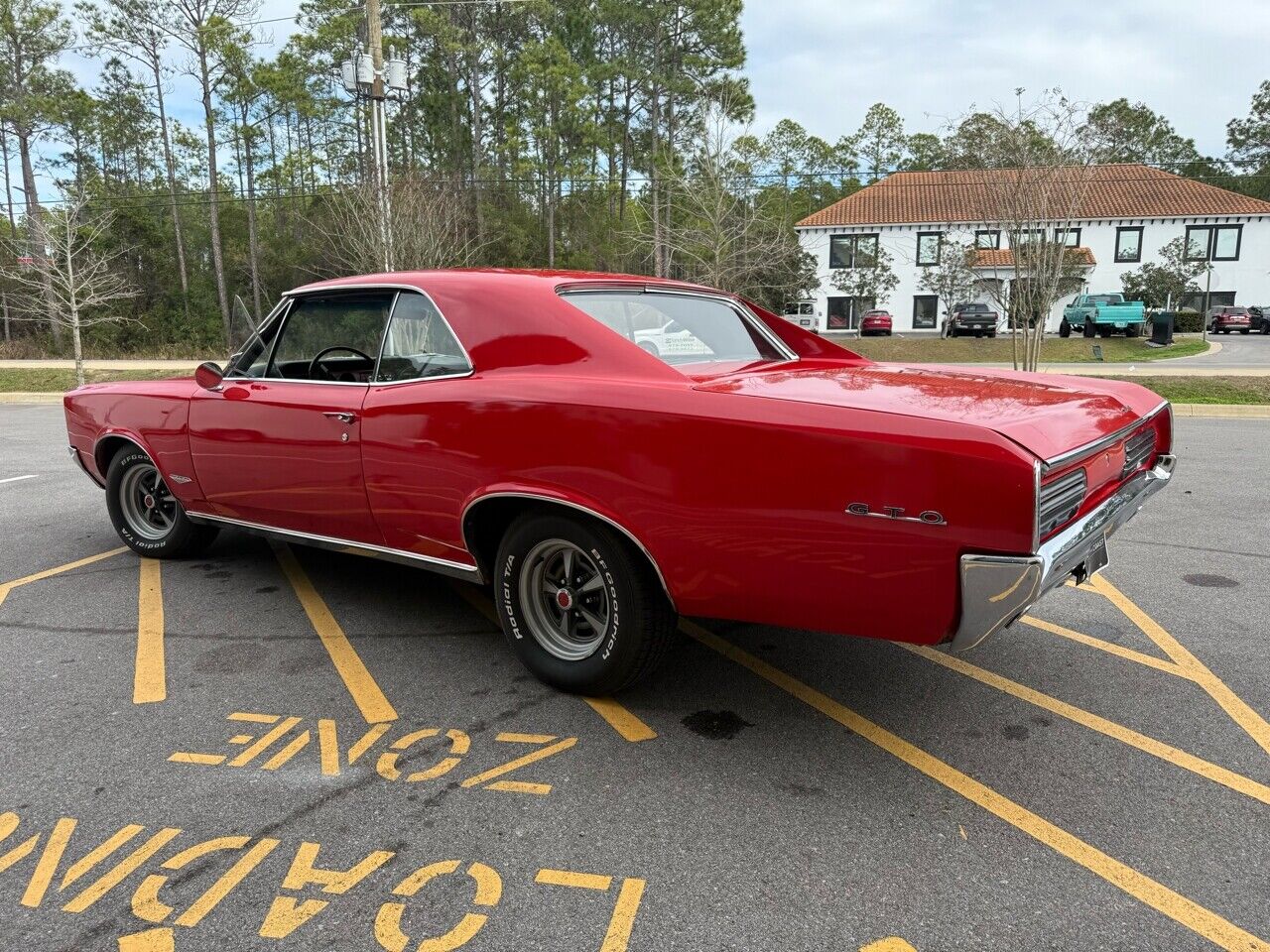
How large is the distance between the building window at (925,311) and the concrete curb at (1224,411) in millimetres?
31358

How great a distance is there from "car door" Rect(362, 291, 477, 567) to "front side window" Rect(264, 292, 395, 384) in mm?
477

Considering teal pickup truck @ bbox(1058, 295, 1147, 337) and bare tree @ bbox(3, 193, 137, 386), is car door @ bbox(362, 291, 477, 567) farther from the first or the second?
teal pickup truck @ bbox(1058, 295, 1147, 337)

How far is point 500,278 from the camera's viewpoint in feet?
11.5

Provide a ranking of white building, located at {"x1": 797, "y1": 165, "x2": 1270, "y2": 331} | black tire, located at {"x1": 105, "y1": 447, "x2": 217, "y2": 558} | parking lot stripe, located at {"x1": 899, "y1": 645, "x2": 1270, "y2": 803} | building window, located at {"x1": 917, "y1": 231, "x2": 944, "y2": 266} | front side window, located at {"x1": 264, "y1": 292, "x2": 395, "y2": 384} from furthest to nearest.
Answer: building window, located at {"x1": 917, "y1": 231, "x2": 944, "y2": 266}
white building, located at {"x1": 797, "y1": 165, "x2": 1270, "y2": 331}
black tire, located at {"x1": 105, "y1": 447, "x2": 217, "y2": 558}
front side window, located at {"x1": 264, "y1": 292, "x2": 395, "y2": 384}
parking lot stripe, located at {"x1": 899, "y1": 645, "x2": 1270, "y2": 803}

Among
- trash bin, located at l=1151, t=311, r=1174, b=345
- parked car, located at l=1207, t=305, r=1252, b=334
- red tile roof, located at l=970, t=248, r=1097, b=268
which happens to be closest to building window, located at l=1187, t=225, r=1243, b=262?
parked car, located at l=1207, t=305, r=1252, b=334

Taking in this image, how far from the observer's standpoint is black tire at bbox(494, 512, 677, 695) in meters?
3.00

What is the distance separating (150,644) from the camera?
389cm

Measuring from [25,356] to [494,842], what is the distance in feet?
137

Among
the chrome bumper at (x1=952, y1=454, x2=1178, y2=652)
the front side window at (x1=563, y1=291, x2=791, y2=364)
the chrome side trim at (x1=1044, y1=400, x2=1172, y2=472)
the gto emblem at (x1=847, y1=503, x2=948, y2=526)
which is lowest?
the chrome bumper at (x1=952, y1=454, x2=1178, y2=652)

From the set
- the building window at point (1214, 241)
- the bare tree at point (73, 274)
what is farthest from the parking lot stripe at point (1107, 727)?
the building window at point (1214, 241)

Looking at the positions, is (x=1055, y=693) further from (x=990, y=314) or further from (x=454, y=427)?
(x=990, y=314)

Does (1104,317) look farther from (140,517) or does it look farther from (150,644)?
(150,644)

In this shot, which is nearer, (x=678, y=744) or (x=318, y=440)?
(x=678, y=744)

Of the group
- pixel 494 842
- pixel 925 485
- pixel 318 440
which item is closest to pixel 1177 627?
pixel 925 485
